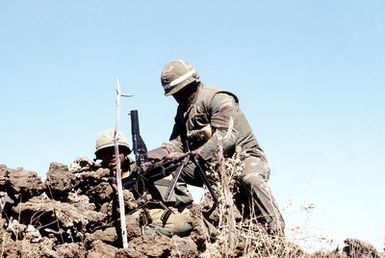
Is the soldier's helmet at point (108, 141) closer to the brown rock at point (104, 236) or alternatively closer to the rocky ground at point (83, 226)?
the rocky ground at point (83, 226)

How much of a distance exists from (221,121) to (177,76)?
0.89 m

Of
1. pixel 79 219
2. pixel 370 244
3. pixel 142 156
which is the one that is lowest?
pixel 370 244

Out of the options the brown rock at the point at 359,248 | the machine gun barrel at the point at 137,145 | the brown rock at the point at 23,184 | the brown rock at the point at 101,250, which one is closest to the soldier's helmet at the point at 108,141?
the machine gun barrel at the point at 137,145

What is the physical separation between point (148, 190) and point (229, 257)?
3.91 feet

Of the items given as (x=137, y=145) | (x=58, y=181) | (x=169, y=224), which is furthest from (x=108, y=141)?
(x=169, y=224)

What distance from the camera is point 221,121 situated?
775 cm

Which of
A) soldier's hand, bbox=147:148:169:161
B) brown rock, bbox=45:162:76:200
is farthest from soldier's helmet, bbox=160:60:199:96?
brown rock, bbox=45:162:76:200

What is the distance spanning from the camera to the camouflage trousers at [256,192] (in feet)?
24.3

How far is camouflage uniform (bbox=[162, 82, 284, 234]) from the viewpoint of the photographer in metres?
7.46

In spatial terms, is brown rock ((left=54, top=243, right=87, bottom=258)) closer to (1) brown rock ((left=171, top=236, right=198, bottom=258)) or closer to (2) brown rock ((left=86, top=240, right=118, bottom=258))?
(2) brown rock ((left=86, top=240, right=118, bottom=258))

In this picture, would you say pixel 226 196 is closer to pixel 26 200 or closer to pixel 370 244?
pixel 26 200

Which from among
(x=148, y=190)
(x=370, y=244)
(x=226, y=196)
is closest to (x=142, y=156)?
(x=148, y=190)

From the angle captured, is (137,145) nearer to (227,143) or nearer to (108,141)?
(108,141)

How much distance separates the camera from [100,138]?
7512 millimetres
